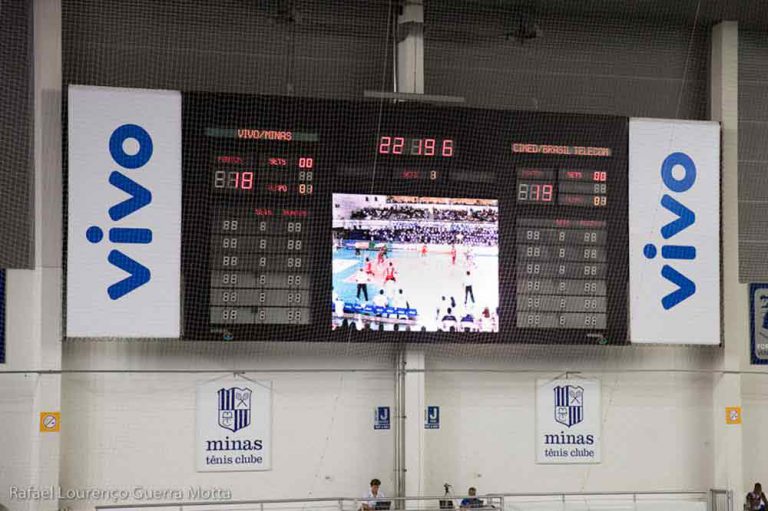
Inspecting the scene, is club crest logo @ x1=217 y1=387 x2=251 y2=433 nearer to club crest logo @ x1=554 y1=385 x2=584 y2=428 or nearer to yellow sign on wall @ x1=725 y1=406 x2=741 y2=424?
club crest logo @ x1=554 y1=385 x2=584 y2=428

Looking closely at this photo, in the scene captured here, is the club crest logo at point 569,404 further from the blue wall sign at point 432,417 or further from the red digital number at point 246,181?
the red digital number at point 246,181

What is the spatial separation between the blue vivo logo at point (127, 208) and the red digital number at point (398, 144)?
2227 mm

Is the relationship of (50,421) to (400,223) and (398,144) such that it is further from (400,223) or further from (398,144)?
(398,144)

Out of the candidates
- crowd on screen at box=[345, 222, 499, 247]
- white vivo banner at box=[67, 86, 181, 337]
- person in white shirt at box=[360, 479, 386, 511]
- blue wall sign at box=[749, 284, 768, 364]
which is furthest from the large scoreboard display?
blue wall sign at box=[749, 284, 768, 364]

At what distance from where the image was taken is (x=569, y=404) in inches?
462

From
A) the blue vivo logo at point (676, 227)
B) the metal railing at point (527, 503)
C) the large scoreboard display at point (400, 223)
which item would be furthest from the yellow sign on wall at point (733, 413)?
the large scoreboard display at point (400, 223)

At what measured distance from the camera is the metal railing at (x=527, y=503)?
1025cm

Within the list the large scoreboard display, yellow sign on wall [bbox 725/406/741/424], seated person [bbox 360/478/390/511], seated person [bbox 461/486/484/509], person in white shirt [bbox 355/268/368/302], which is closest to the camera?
the large scoreboard display

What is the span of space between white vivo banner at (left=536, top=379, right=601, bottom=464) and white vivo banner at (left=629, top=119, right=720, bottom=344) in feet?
3.41

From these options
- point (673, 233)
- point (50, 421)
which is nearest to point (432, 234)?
point (673, 233)

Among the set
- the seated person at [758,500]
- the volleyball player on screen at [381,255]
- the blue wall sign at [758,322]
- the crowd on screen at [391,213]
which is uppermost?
the crowd on screen at [391,213]

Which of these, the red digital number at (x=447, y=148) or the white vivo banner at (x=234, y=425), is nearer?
the red digital number at (x=447, y=148)

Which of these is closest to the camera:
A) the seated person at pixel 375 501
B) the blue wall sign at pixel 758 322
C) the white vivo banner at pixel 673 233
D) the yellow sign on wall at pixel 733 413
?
the seated person at pixel 375 501

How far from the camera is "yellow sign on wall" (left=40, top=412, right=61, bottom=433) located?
10242 mm
